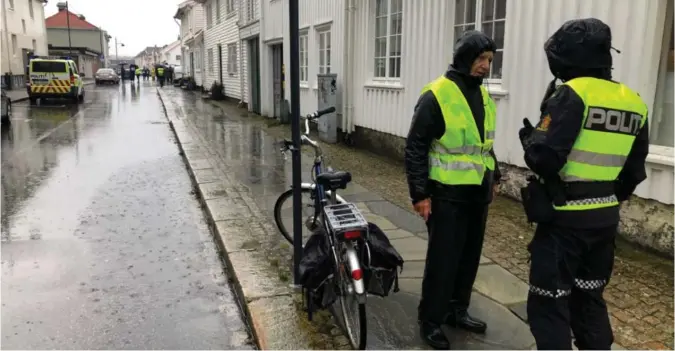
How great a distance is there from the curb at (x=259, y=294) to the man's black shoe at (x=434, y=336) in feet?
2.35

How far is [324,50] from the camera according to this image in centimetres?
1348

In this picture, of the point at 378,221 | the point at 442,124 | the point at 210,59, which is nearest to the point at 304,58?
the point at 378,221

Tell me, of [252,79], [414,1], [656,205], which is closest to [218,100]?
[252,79]

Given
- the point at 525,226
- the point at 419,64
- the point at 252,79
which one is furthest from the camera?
the point at 252,79

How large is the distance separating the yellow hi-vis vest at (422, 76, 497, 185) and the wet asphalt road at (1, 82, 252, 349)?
5.92 ft

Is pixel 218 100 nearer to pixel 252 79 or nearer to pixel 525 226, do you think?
pixel 252 79

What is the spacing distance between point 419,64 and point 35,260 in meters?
6.20

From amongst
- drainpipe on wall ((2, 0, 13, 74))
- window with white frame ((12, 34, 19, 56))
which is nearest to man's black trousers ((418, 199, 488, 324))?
drainpipe on wall ((2, 0, 13, 74))

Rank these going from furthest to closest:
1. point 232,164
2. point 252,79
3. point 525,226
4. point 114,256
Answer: point 252,79
point 232,164
point 525,226
point 114,256

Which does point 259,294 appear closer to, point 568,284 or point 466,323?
point 466,323

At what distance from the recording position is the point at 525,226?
230 inches

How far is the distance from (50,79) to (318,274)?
25.5 m

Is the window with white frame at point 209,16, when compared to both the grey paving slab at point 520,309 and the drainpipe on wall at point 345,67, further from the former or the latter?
the grey paving slab at point 520,309

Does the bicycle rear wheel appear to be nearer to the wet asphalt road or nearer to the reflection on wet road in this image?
the reflection on wet road
